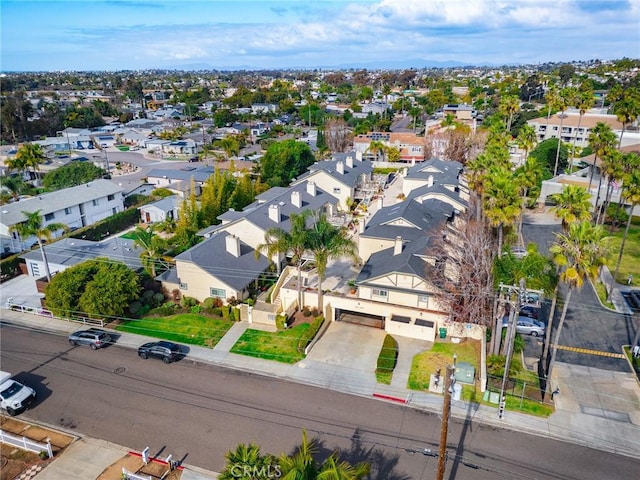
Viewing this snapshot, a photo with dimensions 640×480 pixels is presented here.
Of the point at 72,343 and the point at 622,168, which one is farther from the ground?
the point at 622,168

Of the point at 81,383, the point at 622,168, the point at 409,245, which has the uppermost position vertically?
the point at 622,168

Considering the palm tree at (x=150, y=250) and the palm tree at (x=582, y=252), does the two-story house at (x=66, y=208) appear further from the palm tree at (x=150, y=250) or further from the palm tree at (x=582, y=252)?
the palm tree at (x=582, y=252)

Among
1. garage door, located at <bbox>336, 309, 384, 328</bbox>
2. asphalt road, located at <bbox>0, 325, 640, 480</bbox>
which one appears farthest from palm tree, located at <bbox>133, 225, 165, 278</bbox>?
garage door, located at <bbox>336, 309, 384, 328</bbox>

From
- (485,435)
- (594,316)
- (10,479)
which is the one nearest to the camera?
(10,479)

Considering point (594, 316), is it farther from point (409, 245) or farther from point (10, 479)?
point (10, 479)

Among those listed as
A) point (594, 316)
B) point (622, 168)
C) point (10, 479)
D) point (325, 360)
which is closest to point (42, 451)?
point (10, 479)

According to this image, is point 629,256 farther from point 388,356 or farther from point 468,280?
point 388,356
